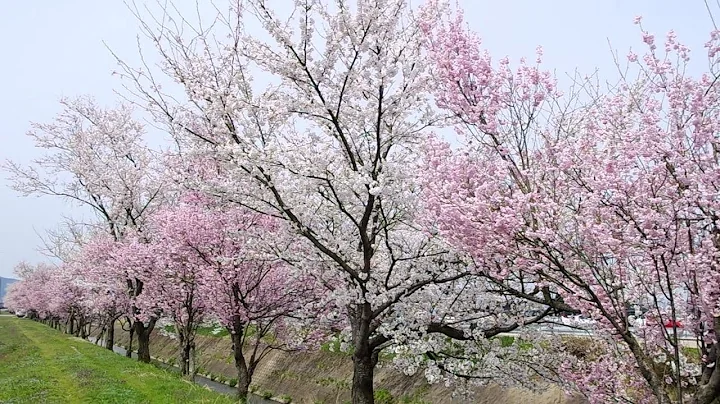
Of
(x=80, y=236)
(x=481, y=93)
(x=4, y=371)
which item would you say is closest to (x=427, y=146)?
(x=481, y=93)

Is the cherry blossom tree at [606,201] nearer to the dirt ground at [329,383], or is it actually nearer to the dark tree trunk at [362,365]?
the dark tree trunk at [362,365]

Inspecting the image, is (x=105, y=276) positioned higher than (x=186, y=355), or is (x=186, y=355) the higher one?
(x=105, y=276)

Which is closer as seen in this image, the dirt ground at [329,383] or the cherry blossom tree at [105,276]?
the dirt ground at [329,383]

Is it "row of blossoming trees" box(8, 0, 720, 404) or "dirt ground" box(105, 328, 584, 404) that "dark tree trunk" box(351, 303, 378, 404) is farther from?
"dirt ground" box(105, 328, 584, 404)

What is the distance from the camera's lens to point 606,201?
641 cm

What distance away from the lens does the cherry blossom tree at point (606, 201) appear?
19.1 ft

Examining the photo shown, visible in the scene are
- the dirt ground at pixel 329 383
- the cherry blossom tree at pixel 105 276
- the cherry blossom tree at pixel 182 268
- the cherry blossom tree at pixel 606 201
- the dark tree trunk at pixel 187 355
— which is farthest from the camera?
the cherry blossom tree at pixel 105 276

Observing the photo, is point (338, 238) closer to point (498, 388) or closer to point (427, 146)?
point (427, 146)

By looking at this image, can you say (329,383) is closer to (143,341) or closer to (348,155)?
(143,341)

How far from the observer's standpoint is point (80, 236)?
124 ft

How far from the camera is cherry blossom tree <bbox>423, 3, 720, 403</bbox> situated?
5809 millimetres

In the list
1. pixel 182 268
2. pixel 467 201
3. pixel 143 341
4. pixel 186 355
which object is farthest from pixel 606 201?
pixel 143 341

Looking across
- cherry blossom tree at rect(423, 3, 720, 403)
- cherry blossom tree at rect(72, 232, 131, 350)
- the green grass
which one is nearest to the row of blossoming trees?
cherry blossom tree at rect(423, 3, 720, 403)

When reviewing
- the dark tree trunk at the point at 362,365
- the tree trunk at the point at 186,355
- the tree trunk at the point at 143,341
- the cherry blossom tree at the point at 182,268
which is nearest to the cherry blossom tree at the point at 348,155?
the dark tree trunk at the point at 362,365
